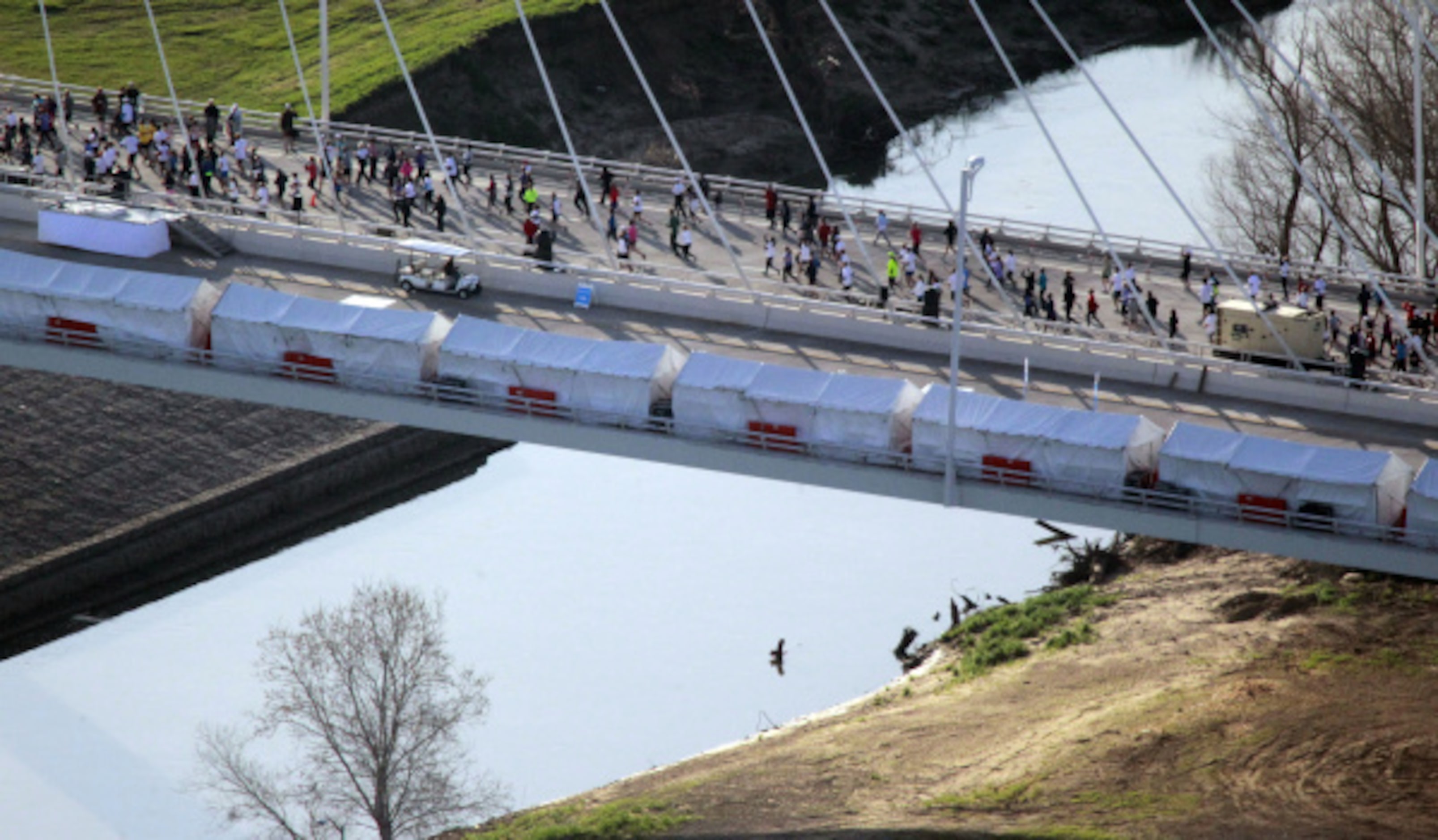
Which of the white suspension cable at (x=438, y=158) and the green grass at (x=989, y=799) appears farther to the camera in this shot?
the white suspension cable at (x=438, y=158)

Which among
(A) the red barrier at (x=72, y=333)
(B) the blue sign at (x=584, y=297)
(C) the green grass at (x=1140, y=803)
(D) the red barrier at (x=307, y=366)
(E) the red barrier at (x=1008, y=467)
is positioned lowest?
→ (C) the green grass at (x=1140, y=803)

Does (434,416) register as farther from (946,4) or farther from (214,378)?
(946,4)

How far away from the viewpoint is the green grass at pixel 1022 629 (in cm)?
4369

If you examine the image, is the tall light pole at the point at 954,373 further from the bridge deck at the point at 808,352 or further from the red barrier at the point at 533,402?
the red barrier at the point at 533,402

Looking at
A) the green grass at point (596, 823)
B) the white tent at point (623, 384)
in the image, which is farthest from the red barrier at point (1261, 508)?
the green grass at point (596, 823)

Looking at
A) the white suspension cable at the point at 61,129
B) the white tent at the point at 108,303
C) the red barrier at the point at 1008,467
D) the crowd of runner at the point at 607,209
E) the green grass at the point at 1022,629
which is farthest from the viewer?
the white suspension cable at the point at 61,129

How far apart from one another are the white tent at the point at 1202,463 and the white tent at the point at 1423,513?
8.92ft

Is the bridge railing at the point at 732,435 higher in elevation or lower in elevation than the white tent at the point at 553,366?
lower

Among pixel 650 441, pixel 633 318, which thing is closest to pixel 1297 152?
pixel 633 318

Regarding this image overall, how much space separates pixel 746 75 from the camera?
282 ft

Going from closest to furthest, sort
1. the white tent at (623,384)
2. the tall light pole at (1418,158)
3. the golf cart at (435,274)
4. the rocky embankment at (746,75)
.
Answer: the white tent at (623,384)
the tall light pole at (1418,158)
the golf cart at (435,274)
the rocky embankment at (746,75)

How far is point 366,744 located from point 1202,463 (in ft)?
51.8

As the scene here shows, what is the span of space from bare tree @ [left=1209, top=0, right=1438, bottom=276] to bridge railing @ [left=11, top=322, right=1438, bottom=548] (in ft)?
75.8

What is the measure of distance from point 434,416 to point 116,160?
19.9 m
